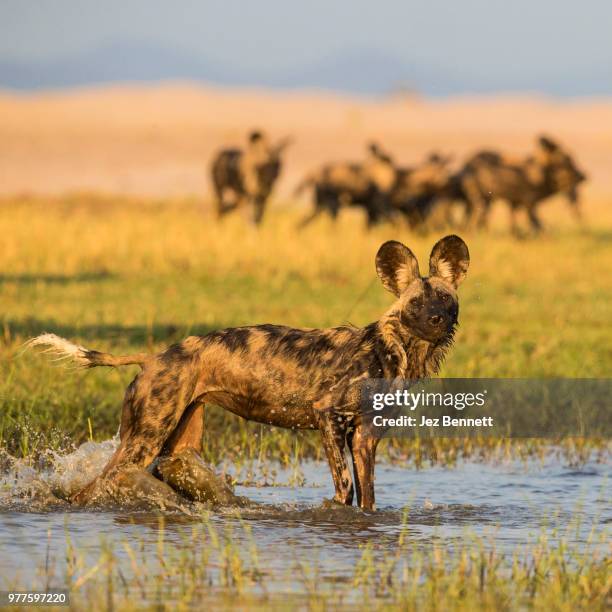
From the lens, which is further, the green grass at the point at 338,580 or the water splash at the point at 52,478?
the water splash at the point at 52,478

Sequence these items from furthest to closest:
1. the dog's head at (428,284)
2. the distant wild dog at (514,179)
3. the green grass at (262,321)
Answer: the distant wild dog at (514,179), the dog's head at (428,284), the green grass at (262,321)

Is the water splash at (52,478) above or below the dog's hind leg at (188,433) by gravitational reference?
below

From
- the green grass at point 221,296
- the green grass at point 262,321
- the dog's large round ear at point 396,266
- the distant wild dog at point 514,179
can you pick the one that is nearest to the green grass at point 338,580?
the green grass at point 262,321

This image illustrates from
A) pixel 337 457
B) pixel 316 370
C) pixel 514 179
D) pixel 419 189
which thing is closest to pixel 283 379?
pixel 316 370

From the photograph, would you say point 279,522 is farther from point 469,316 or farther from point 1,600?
point 469,316

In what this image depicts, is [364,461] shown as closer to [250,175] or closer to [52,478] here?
[52,478]

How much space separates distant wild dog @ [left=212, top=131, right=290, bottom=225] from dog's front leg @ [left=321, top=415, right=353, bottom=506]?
59.2ft

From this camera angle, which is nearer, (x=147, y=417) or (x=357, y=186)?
Result: (x=147, y=417)

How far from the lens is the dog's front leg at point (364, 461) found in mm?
6801

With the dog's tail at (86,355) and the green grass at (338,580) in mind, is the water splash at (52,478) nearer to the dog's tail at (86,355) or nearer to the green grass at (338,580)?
the dog's tail at (86,355)

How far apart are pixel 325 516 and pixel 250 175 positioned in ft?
63.5

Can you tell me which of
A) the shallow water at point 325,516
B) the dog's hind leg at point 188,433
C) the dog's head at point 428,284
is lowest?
the shallow water at point 325,516

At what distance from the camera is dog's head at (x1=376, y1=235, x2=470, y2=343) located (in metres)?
6.66

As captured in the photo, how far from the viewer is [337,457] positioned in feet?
22.2
